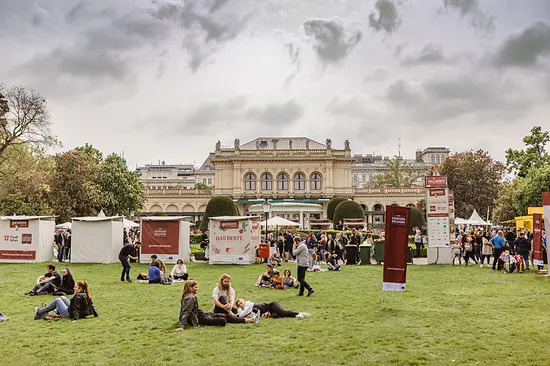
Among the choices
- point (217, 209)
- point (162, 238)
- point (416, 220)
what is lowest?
point (162, 238)

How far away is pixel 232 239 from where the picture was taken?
80.3ft

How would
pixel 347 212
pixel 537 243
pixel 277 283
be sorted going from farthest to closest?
pixel 347 212
pixel 537 243
pixel 277 283

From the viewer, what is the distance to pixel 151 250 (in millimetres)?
24625

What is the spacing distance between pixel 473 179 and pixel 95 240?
46.6 metres

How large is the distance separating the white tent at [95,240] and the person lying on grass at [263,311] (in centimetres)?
1559

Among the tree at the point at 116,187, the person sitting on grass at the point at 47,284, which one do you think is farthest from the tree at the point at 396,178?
the person sitting on grass at the point at 47,284

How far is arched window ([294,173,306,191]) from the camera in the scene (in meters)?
74.1

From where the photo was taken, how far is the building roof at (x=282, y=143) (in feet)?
254

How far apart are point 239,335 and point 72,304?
382 centimetres

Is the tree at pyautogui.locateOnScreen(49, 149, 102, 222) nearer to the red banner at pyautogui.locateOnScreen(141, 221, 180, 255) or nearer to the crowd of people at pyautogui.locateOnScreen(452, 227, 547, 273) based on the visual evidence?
the red banner at pyautogui.locateOnScreen(141, 221, 180, 255)

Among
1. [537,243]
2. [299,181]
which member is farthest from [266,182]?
[537,243]

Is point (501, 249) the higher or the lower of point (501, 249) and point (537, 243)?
the lower

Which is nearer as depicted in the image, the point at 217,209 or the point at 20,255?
the point at 20,255

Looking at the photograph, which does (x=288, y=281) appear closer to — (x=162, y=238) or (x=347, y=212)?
(x=162, y=238)
